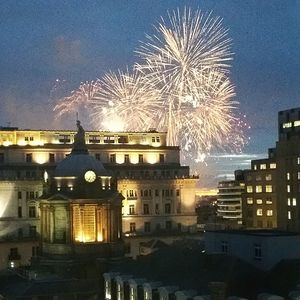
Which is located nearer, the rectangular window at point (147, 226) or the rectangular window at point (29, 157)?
the rectangular window at point (29, 157)

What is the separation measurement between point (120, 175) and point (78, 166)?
32.3m

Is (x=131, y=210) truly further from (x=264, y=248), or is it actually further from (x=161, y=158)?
(x=264, y=248)

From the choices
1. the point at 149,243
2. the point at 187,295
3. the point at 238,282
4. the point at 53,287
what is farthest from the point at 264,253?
the point at 149,243

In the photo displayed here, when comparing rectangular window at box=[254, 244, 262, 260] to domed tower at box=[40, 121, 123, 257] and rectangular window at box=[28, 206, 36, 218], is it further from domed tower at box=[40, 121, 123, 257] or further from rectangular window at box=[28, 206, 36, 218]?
rectangular window at box=[28, 206, 36, 218]

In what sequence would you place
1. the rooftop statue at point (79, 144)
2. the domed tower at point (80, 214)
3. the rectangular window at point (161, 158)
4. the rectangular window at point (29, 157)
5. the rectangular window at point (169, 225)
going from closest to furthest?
the domed tower at point (80, 214) < the rooftop statue at point (79, 144) < the rectangular window at point (29, 157) < the rectangular window at point (169, 225) < the rectangular window at point (161, 158)

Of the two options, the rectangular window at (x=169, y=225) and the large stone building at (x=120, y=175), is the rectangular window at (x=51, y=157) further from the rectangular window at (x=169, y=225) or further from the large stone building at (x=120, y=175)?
the rectangular window at (x=169, y=225)

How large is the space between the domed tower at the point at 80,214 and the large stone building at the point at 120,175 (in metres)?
23.1

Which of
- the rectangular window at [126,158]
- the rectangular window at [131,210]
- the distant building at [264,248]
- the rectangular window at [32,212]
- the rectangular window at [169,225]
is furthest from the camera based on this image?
the rectangular window at [126,158]

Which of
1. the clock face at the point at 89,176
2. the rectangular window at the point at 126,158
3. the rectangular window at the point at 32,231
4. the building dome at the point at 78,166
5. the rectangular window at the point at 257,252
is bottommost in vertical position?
the rectangular window at the point at 257,252

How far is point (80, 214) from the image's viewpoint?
133000 mm

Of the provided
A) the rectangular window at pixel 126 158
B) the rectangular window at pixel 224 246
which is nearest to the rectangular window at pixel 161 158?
the rectangular window at pixel 126 158

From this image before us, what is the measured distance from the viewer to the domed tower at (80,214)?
132 metres

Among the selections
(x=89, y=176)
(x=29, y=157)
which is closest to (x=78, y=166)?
(x=89, y=176)

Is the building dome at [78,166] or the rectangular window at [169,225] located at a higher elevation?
the building dome at [78,166]
